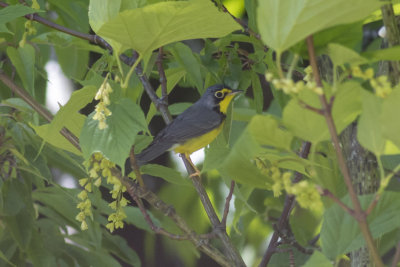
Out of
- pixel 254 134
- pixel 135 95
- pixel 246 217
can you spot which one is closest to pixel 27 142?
pixel 135 95

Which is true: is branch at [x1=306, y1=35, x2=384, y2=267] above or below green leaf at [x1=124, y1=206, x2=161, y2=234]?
below

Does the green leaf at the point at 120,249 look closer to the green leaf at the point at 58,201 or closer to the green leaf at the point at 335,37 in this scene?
the green leaf at the point at 58,201

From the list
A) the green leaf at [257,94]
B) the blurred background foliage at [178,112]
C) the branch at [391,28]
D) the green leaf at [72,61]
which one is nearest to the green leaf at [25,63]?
the blurred background foliage at [178,112]

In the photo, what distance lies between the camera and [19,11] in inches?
19.6

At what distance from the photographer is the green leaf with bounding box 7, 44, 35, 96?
0.64 meters

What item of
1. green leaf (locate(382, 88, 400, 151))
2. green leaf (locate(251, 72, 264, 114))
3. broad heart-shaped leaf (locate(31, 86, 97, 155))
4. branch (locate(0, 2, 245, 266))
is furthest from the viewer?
green leaf (locate(251, 72, 264, 114))

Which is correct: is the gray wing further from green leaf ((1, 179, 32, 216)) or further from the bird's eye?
green leaf ((1, 179, 32, 216))

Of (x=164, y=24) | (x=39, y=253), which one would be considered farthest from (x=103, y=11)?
(x=39, y=253)

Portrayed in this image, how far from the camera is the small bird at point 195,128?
26.9 inches

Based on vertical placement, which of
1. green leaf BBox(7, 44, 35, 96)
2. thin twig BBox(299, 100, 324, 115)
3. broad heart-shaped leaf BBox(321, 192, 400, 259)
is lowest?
broad heart-shaped leaf BBox(321, 192, 400, 259)

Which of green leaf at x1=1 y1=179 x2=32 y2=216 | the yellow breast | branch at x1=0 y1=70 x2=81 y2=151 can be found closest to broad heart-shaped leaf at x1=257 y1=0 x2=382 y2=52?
branch at x1=0 y1=70 x2=81 y2=151

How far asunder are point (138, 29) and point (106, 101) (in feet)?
0.15

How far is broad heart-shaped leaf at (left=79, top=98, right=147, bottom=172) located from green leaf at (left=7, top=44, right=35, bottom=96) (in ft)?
0.92

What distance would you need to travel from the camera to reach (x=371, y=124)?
0.29 meters
